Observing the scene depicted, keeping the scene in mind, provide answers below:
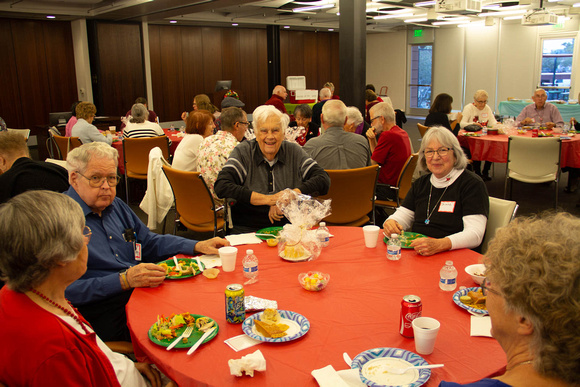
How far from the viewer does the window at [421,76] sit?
18453mm

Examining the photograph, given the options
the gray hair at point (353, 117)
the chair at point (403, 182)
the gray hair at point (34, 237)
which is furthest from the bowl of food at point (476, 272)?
the gray hair at point (353, 117)

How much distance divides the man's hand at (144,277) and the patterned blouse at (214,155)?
221 cm

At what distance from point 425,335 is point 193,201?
2.90 meters

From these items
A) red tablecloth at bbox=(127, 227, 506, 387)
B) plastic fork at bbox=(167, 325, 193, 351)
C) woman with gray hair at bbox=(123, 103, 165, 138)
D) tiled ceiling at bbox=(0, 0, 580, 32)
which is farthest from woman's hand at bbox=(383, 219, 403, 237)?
tiled ceiling at bbox=(0, 0, 580, 32)

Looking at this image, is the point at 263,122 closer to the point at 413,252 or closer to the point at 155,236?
the point at 155,236

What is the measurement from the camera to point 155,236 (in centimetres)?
259

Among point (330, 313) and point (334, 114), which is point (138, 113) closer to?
point (334, 114)

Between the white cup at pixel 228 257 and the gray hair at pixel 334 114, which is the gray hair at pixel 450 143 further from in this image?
the gray hair at pixel 334 114

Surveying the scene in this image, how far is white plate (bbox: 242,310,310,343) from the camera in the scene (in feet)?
5.33

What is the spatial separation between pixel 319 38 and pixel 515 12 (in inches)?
281

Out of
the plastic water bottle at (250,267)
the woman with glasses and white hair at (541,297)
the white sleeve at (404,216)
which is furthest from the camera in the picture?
the white sleeve at (404,216)

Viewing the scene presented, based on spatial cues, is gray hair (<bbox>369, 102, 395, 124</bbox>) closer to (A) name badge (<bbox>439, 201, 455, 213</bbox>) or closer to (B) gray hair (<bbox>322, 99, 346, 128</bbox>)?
(B) gray hair (<bbox>322, 99, 346, 128</bbox>)

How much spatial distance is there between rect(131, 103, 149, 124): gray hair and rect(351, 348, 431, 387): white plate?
6059 mm

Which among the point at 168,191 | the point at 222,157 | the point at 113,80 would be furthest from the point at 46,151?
the point at 222,157
